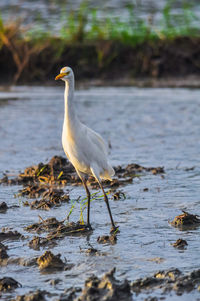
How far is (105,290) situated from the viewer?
4355 millimetres

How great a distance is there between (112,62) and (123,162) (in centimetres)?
729

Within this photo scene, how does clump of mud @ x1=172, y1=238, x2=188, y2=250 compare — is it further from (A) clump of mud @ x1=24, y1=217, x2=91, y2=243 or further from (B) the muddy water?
(A) clump of mud @ x1=24, y1=217, x2=91, y2=243

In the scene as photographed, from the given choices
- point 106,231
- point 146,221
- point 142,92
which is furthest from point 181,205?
point 142,92

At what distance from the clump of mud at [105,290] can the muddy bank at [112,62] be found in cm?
1172

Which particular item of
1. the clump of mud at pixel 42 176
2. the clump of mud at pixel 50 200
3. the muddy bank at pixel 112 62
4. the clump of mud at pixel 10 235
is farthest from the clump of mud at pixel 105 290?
the muddy bank at pixel 112 62

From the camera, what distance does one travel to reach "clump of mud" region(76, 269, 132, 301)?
4273 millimetres

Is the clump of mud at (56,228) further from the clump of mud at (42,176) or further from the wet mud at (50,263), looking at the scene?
Result: the clump of mud at (42,176)

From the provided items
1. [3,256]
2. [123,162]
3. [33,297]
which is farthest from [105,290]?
[123,162]

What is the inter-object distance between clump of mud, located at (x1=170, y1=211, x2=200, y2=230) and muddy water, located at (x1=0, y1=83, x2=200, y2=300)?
0.12 meters

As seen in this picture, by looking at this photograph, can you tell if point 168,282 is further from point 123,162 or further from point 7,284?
point 123,162

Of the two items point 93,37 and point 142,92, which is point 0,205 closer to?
point 142,92

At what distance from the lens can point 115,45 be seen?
53.5 ft

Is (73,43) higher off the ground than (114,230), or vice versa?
(114,230)

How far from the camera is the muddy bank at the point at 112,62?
1591 cm
